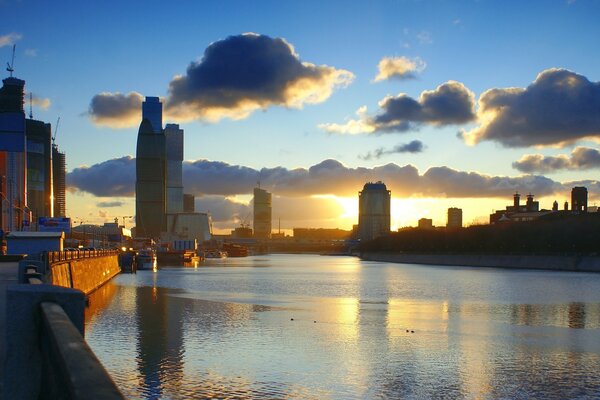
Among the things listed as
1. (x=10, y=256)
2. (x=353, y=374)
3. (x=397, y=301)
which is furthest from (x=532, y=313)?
(x=10, y=256)

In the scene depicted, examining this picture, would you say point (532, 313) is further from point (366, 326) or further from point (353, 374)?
point (353, 374)

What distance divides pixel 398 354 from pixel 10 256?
6071 cm

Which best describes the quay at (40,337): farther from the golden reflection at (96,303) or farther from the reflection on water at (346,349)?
the golden reflection at (96,303)

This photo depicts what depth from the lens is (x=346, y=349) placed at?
3469 cm

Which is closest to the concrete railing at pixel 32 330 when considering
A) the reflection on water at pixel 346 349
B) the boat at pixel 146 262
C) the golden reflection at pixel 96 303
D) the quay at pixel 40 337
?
the quay at pixel 40 337

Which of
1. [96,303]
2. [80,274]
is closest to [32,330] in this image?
[96,303]

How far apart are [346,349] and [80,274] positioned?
109 ft

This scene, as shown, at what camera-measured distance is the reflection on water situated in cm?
2550

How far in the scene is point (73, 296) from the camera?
29.1ft

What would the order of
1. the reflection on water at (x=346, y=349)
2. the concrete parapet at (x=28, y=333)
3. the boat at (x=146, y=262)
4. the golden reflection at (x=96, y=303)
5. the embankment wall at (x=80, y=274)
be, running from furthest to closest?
the boat at (x=146, y=262) → the golden reflection at (x=96, y=303) → the embankment wall at (x=80, y=274) → the reflection on water at (x=346, y=349) → the concrete parapet at (x=28, y=333)

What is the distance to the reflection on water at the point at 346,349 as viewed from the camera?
25500 millimetres

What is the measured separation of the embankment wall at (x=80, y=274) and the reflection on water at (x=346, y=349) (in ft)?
9.09

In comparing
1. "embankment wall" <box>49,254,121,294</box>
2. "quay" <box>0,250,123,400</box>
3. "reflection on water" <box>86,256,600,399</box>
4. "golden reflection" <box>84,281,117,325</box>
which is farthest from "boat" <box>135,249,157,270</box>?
"quay" <box>0,250,123,400</box>

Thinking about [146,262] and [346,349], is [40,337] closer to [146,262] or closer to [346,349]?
[346,349]
